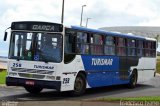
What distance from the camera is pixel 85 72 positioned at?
20.7 metres

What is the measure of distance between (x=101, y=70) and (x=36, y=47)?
4323mm

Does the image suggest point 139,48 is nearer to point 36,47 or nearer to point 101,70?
point 101,70

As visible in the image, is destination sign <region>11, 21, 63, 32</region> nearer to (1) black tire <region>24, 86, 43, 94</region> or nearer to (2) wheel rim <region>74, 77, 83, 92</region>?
(2) wheel rim <region>74, 77, 83, 92</region>

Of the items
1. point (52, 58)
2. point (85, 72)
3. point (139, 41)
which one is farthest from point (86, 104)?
point (139, 41)

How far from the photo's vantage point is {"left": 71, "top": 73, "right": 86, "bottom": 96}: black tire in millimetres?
19938

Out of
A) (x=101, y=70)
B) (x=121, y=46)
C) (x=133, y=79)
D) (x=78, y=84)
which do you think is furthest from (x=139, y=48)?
(x=78, y=84)

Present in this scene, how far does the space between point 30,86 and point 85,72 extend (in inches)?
96.1

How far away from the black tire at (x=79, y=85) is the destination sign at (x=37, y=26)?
234cm

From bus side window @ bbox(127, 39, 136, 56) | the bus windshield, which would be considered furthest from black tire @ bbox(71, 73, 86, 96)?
bus side window @ bbox(127, 39, 136, 56)

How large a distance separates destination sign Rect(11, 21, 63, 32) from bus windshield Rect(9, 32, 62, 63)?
187mm

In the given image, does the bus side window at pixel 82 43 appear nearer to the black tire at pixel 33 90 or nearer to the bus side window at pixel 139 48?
the black tire at pixel 33 90

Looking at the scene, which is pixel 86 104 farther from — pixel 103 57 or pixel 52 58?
pixel 103 57

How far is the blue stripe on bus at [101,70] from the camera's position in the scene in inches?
829

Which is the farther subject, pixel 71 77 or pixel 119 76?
pixel 119 76
